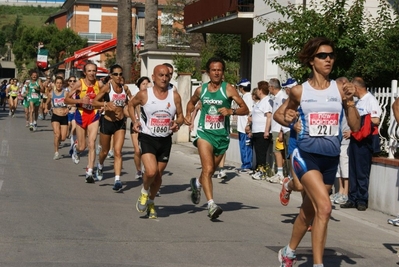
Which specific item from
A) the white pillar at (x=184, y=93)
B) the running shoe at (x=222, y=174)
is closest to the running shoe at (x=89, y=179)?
the running shoe at (x=222, y=174)

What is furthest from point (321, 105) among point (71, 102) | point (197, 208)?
point (71, 102)

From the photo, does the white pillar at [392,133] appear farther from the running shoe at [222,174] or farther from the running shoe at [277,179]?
the running shoe at [222,174]

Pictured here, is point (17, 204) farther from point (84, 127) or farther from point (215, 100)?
point (84, 127)

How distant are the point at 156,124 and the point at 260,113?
5754 mm

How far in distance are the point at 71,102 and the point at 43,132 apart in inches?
553

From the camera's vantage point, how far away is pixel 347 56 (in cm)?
1664

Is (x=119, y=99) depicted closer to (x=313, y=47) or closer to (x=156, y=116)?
(x=156, y=116)

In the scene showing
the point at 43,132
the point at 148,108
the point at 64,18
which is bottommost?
the point at 43,132

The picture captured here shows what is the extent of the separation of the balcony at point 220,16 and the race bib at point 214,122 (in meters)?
15.4

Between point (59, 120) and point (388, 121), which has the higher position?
point (388, 121)

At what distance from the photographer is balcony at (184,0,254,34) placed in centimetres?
2608

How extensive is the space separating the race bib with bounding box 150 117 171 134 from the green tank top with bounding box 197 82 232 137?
498 mm

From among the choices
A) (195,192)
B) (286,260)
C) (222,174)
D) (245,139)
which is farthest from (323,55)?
(245,139)

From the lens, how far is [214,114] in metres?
10.9
